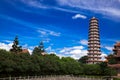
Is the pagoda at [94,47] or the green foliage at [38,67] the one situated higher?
the pagoda at [94,47]

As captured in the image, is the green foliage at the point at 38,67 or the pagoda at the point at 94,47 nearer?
the green foliage at the point at 38,67

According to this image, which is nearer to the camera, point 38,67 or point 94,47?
point 38,67

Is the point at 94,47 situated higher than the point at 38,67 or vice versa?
the point at 94,47

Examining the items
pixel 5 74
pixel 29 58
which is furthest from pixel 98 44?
pixel 5 74

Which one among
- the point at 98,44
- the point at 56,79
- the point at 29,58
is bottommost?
the point at 56,79

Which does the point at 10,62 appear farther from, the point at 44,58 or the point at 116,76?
the point at 116,76

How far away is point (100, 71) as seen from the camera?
10306cm

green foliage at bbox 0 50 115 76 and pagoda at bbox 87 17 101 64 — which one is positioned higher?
pagoda at bbox 87 17 101 64

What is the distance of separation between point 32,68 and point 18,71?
4095 millimetres

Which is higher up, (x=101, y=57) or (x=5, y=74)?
(x=101, y=57)

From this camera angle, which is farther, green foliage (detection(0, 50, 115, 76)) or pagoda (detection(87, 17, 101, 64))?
pagoda (detection(87, 17, 101, 64))

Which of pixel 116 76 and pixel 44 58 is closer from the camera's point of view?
pixel 116 76

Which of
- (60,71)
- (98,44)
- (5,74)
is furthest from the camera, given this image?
(98,44)

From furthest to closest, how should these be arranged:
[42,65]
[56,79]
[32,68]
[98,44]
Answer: [98,44], [42,65], [32,68], [56,79]
